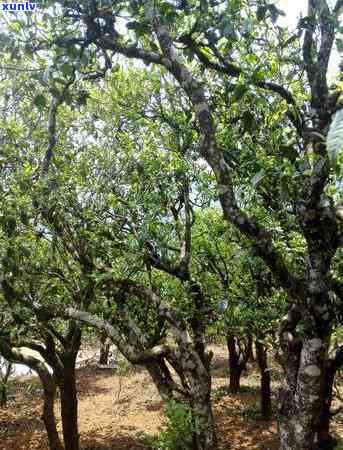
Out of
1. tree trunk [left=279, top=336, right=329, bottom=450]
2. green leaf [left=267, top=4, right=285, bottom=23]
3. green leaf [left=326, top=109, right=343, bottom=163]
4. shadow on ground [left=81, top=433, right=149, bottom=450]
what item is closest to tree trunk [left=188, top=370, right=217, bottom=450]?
tree trunk [left=279, top=336, right=329, bottom=450]

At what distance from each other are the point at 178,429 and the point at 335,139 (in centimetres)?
691

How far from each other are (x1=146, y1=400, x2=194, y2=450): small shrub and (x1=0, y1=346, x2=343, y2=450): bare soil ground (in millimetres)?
4312

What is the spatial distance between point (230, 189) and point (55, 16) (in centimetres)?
295

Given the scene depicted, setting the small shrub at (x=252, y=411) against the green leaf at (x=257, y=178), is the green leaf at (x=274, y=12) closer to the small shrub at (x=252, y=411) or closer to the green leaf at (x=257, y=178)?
the green leaf at (x=257, y=178)

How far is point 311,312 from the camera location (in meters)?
4.48

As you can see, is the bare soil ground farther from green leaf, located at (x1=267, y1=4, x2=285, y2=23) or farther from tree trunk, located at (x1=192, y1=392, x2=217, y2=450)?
green leaf, located at (x1=267, y1=4, x2=285, y2=23)

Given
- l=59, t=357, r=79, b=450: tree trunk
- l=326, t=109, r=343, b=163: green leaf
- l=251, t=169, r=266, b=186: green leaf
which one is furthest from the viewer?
l=59, t=357, r=79, b=450: tree trunk

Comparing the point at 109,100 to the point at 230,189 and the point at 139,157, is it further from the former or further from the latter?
the point at 230,189

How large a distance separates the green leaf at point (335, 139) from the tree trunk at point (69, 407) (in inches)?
423

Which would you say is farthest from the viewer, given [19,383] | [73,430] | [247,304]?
[19,383]

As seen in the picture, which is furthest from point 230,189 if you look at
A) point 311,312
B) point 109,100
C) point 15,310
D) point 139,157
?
point 109,100

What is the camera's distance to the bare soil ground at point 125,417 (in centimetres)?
1466

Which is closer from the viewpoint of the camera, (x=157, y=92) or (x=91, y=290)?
(x=91, y=290)

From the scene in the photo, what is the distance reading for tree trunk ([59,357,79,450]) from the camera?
11.4 m
